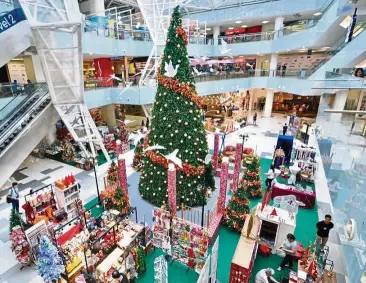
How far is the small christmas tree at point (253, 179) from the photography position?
7.77m

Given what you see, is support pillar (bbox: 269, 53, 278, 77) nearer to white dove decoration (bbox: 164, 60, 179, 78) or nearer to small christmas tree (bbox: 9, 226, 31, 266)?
A: white dove decoration (bbox: 164, 60, 179, 78)

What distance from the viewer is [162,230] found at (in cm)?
604

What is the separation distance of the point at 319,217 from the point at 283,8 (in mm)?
16434

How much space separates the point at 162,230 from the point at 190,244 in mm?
952

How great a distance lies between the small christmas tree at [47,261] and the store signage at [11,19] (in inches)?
330

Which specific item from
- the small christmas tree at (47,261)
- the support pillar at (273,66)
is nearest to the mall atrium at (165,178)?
the small christmas tree at (47,261)

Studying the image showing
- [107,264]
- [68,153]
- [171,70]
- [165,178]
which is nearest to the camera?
[107,264]

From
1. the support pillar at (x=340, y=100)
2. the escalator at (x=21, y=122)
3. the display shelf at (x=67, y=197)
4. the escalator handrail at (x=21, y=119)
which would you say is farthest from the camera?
the escalator at (x=21, y=122)

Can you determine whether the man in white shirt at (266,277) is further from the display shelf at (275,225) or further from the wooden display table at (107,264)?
the wooden display table at (107,264)

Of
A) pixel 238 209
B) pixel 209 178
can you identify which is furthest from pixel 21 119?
pixel 238 209

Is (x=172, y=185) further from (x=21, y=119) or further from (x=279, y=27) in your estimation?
(x=279, y=27)

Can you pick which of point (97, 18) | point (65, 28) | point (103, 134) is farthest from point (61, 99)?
point (97, 18)

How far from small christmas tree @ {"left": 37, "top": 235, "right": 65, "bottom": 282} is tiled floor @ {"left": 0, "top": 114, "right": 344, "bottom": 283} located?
6.06ft

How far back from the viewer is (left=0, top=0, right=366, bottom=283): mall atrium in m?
5.17
